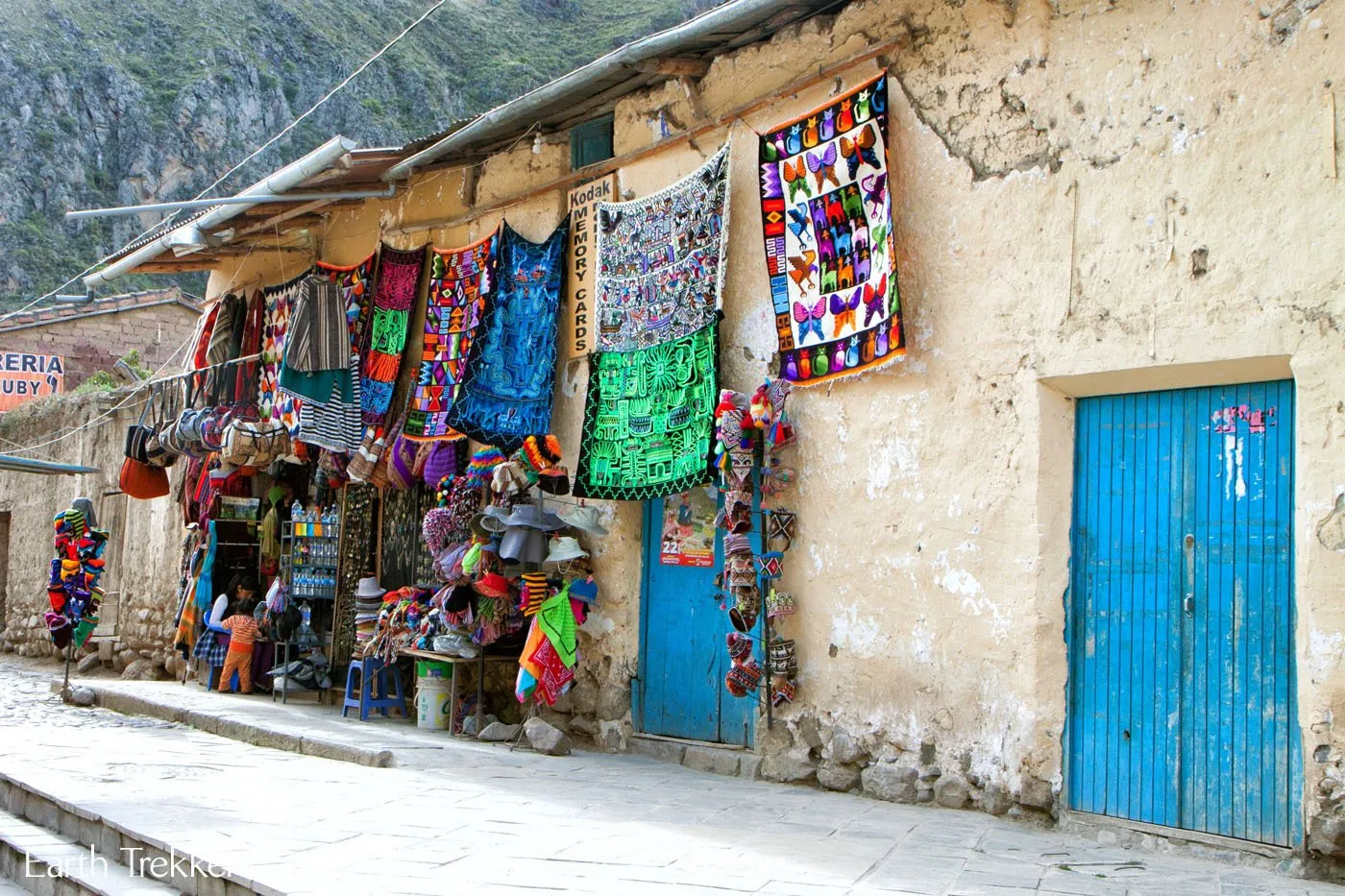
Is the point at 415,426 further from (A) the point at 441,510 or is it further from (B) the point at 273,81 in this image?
(B) the point at 273,81

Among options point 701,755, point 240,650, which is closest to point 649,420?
point 701,755

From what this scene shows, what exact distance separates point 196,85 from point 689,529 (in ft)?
110

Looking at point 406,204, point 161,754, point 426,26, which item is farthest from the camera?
point 426,26

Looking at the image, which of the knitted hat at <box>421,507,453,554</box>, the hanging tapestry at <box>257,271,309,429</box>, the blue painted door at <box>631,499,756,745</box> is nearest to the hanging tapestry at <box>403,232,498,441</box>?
the knitted hat at <box>421,507,453,554</box>

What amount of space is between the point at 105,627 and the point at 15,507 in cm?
388

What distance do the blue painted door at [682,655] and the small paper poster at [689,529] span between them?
0.29ft

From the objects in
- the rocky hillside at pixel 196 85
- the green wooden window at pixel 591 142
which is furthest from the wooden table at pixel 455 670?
the rocky hillside at pixel 196 85

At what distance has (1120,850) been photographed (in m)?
5.64

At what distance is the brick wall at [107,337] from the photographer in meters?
21.7

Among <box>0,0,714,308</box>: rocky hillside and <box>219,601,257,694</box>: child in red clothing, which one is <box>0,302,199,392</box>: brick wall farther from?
<box>219,601,257,694</box>: child in red clothing

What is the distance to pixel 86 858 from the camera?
18.5 feet

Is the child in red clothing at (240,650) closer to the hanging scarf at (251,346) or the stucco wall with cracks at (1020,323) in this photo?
the hanging scarf at (251,346)

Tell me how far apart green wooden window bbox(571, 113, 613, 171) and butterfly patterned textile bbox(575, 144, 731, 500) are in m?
0.67

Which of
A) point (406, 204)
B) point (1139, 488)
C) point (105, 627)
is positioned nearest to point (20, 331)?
point (105, 627)
